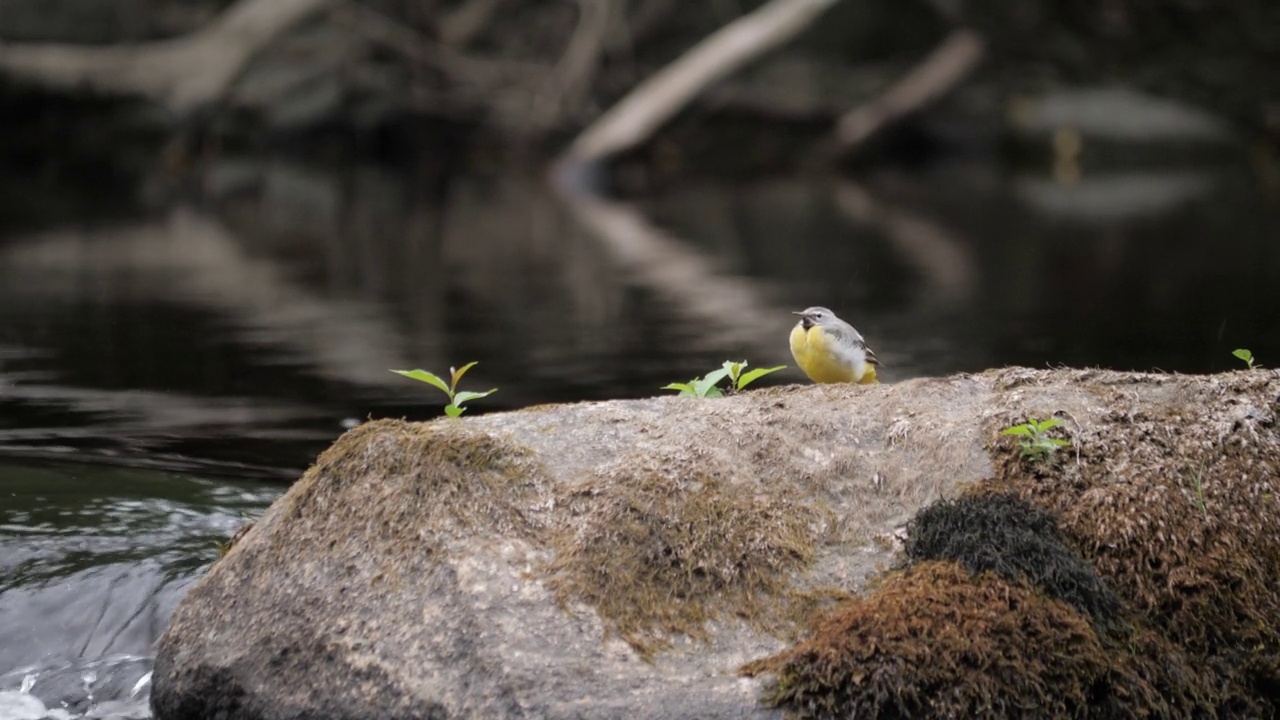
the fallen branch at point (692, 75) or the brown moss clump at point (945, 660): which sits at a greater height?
the fallen branch at point (692, 75)

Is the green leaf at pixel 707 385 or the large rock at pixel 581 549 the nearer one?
the large rock at pixel 581 549

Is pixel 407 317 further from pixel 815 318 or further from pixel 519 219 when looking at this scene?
pixel 519 219

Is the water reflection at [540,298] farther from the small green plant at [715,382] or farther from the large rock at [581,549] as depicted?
the large rock at [581,549]

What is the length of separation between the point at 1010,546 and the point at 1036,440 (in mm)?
458

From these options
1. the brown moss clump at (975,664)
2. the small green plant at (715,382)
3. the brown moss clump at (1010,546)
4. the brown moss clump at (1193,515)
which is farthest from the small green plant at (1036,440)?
the small green plant at (715,382)

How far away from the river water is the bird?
2.63m

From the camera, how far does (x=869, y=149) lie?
33.0 m

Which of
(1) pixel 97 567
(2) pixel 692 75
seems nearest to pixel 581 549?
(1) pixel 97 567

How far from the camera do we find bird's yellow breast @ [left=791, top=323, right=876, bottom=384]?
6.05 meters

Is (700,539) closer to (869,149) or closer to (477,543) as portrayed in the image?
(477,543)

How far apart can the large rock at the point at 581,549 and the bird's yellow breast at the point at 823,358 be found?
2.88 ft

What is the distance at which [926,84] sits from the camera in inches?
1196

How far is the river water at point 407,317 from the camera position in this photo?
632 cm

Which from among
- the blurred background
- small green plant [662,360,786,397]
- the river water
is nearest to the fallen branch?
the blurred background
